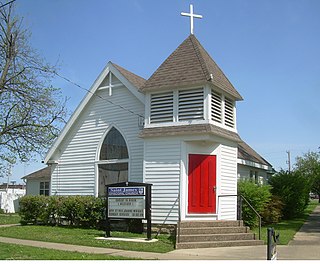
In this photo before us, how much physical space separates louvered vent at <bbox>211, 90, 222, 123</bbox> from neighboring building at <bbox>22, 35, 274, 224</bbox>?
0.04 meters

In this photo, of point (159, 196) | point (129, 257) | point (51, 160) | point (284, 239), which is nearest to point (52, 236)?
point (159, 196)

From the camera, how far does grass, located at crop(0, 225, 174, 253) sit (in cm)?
1384

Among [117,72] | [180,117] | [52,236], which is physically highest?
[117,72]

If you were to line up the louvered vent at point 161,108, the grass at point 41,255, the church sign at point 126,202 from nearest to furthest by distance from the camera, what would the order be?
the grass at point 41,255 → the church sign at point 126,202 → the louvered vent at point 161,108

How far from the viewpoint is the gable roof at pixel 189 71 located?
17.0 m

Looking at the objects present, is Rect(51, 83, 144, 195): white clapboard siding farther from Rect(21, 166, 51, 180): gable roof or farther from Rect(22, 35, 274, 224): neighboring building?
Rect(21, 166, 51, 180): gable roof

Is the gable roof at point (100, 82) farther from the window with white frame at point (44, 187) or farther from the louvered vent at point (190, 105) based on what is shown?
the window with white frame at point (44, 187)

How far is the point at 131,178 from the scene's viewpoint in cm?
1911

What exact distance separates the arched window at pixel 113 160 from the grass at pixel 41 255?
24.6ft

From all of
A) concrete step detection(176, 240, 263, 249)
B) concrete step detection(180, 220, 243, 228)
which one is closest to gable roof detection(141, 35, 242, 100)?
concrete step detection(180, 220, 243, 228)

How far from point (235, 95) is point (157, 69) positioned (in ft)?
11.3

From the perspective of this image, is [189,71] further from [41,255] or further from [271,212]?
[271,212]

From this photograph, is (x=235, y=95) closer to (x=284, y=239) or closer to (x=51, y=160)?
(x=284, y=239)

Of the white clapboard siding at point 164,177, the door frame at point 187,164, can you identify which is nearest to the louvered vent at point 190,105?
the door frame at point 187,164
